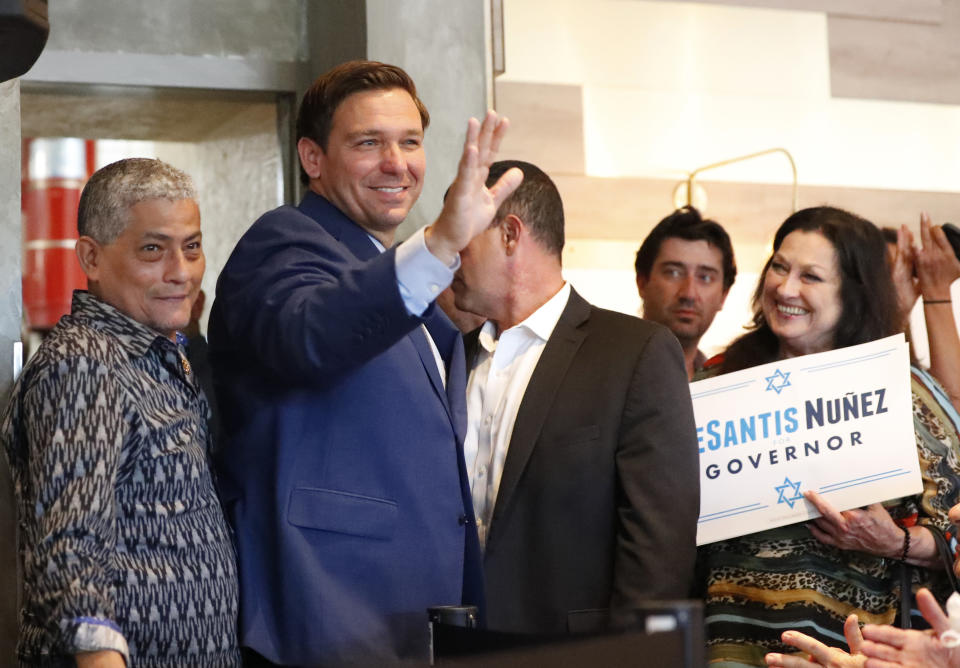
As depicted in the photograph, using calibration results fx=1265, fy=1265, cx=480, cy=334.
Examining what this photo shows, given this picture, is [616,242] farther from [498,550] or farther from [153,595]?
[153,595]

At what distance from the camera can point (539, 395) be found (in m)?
2.32

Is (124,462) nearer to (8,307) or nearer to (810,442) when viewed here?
(8,307)

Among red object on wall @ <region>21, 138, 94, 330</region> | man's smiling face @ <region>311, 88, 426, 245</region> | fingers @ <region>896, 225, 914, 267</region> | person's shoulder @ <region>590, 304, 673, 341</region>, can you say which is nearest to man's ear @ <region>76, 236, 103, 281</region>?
man's smiling face @ <region>311, 88, 426, 245</region>

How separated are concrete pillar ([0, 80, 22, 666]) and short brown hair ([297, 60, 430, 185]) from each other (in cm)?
89

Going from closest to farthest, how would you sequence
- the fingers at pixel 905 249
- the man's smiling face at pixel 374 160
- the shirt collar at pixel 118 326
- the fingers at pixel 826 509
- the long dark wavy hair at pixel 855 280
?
the shirt collar at pixel 118 326
the man's smiling face at pixel 374 160
the fingers at pixel 826 509
the long dark wavy hair at pixel 855 280
the fingers at pixel 905 249

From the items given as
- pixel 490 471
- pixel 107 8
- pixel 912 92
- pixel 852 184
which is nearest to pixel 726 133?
pixel 852 184

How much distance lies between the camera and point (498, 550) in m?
2.26

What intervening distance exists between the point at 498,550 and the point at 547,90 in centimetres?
307

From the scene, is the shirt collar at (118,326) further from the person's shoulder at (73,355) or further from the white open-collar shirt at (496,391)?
the white open-collar shirt at (496,391)

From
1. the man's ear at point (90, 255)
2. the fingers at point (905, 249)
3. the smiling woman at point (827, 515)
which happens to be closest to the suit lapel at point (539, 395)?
the smiling woman at point (827, 515)

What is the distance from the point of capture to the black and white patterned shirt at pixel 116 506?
163cm

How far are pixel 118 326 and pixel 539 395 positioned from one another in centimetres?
79

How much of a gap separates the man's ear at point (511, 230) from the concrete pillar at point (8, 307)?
42.5 inches

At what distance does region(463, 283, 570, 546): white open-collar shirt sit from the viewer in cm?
233
